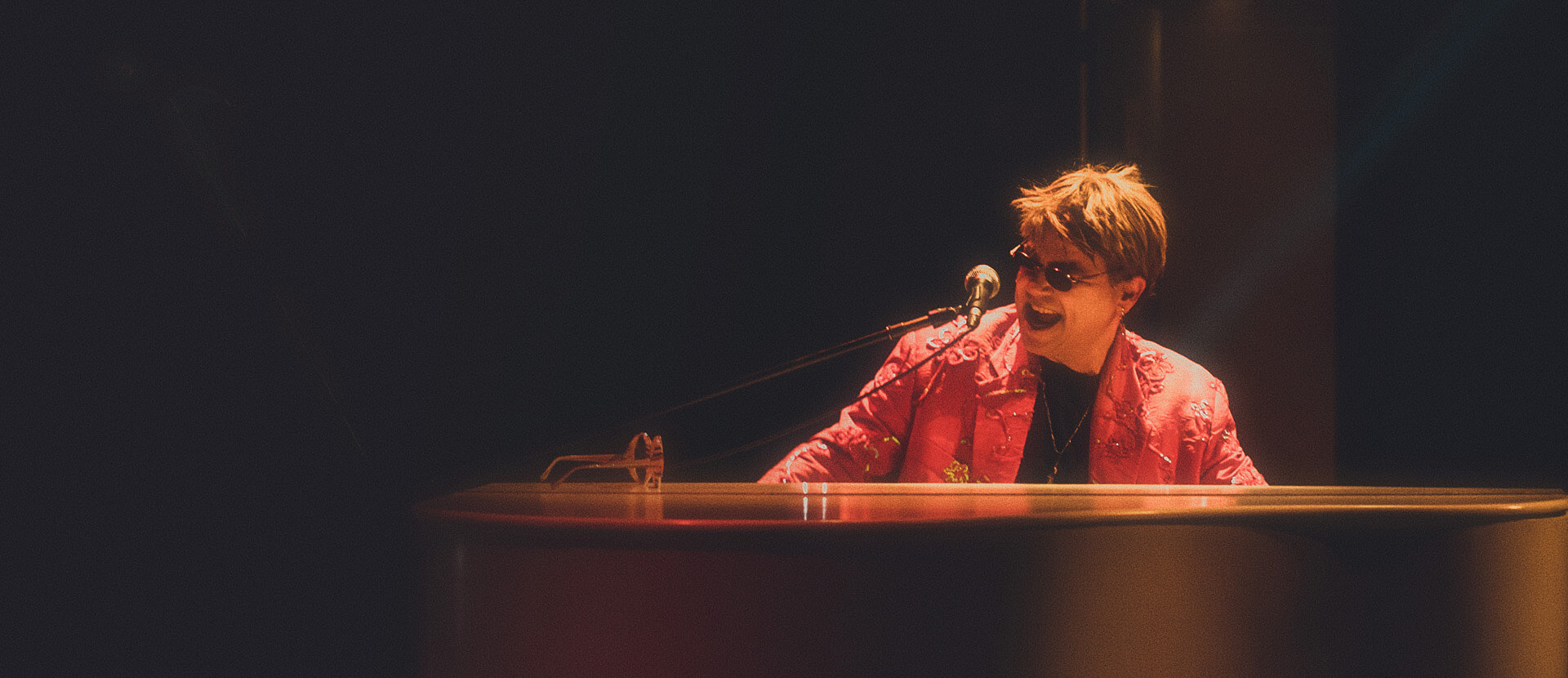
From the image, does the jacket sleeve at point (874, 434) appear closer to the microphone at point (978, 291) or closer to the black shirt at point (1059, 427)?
the black shirt at point (1059, 427)

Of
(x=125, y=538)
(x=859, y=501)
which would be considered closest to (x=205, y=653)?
(x=125, y=538)

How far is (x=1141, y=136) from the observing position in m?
2.18

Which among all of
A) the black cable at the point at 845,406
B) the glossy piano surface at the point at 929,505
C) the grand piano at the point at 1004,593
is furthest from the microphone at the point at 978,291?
the grand piano at the point at 1004,593

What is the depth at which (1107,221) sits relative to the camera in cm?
182

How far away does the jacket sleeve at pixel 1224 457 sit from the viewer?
6.01 feet

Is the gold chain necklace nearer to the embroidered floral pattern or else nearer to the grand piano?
the embroidered floral pattern

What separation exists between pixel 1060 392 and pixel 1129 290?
0.87 feet

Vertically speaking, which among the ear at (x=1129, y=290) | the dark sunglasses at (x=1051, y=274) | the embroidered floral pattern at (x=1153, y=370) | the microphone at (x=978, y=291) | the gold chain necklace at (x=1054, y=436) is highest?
the dark sunglasses at (x=1051, y=274)

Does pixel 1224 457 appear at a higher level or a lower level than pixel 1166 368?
lower

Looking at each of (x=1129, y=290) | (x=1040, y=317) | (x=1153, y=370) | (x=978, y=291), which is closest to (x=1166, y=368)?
(x=1153, y=370)

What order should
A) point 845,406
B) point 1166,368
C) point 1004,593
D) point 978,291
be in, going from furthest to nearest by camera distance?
point 845,406 → point 1166,368 → point 978,291 → point 1004,593

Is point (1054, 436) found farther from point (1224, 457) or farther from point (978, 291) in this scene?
point (978, 291)

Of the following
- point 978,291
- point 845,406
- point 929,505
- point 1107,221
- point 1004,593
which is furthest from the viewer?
point 845,406

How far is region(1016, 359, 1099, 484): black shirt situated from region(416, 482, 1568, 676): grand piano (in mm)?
922
